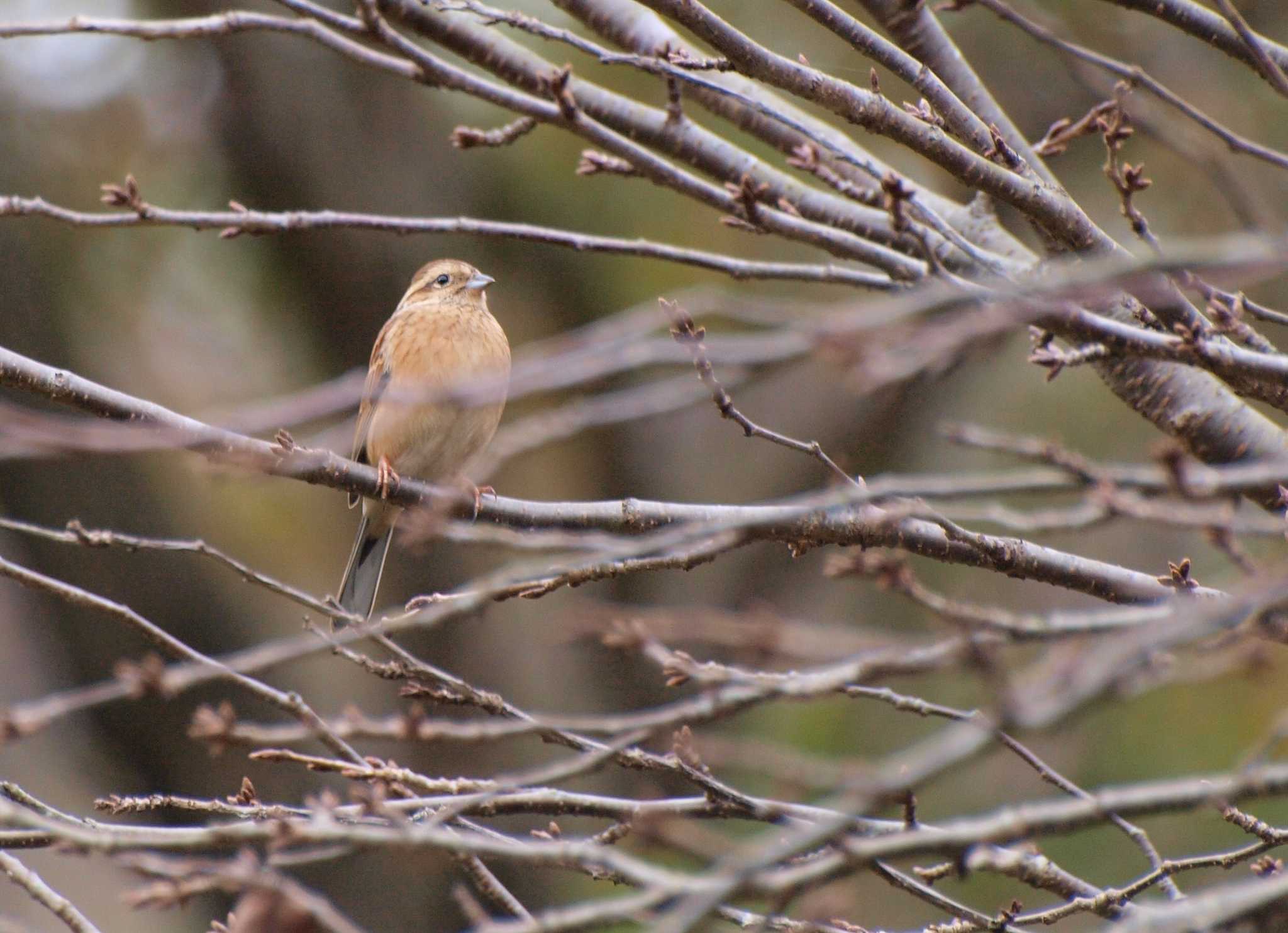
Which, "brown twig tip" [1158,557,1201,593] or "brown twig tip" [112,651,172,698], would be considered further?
"brown twig tip" [1158,557,1201,593]

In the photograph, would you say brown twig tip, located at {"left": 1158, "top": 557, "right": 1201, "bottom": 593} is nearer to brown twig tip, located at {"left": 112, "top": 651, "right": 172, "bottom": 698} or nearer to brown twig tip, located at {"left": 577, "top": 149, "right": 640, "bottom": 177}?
brown twig tip, located at {"left": 577, "top": 149, "right": 640, "bottom": 177}

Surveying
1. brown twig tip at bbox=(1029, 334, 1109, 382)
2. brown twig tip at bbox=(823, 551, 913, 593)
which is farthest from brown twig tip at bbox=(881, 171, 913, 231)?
brown twig tip at bbox=(823, 551, 913, 593)

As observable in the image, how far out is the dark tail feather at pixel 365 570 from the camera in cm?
637

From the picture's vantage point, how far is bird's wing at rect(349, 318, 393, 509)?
597cm

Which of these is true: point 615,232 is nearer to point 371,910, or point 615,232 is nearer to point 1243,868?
point 371,910

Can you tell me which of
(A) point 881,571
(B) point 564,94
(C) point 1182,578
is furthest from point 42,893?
(C) point 1182,578

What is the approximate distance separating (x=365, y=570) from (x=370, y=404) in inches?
36.4

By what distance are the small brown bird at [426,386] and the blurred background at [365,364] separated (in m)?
1.81

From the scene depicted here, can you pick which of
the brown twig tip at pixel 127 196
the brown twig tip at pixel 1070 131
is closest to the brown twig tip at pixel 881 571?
the brown twig tip at pixel 1070 131

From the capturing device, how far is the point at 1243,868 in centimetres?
826

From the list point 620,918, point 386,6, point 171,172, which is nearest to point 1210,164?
point 620,918

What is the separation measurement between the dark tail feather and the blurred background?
182 cm

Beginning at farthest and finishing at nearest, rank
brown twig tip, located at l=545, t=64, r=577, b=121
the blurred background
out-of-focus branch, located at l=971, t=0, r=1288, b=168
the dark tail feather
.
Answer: the blurred background
the dark tail feather
brown twig tip, located at l=545, t=64, r=577, b=121
out-of-focus branch, located at l=971, t=0, r=1288, b=168

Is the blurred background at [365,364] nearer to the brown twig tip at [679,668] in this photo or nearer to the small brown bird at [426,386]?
the small brown bird at [426,386]
